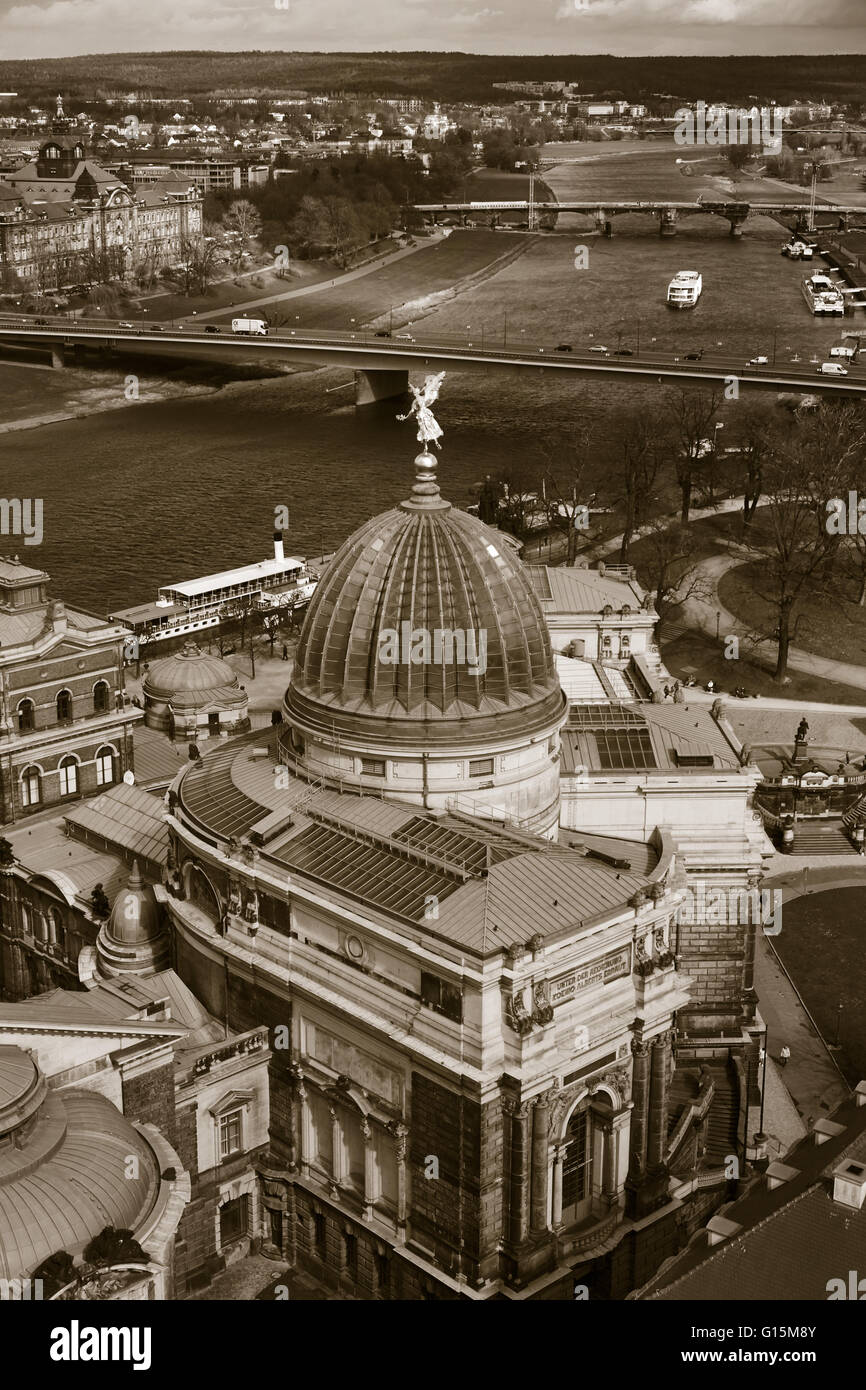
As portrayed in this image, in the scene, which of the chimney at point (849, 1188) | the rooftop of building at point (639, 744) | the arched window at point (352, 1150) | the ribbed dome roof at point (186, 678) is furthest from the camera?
the ribbed dome roof at point (186, 678)

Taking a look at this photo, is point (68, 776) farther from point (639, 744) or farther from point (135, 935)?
point (639, 744)

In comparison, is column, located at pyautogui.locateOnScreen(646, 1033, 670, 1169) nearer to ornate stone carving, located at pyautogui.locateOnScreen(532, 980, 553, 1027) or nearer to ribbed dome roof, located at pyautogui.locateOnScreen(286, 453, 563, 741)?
ornate stone carving, located at pyautogui.locateOnScreen(532, 980, 553, 1027)

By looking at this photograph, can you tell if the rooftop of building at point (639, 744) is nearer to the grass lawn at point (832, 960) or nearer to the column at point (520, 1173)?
the grass lawn at point (832, 960)

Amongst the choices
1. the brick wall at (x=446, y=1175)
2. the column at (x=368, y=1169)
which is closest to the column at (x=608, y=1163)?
the brick wall at (x=446, y=1175)

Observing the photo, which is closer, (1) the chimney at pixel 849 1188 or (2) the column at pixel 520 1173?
(1) the chimney at pixel 849 1188

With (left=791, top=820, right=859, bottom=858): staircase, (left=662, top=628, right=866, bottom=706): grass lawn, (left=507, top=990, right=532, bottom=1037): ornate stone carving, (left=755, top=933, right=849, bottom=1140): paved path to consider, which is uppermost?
(left=507, top=990, right=532, bottom=1037): ornate stone carving

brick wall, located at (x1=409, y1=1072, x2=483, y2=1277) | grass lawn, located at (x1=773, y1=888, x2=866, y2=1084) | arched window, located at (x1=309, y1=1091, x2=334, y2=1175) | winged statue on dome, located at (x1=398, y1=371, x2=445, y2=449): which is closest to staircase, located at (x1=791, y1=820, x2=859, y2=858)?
grass lawn, located at (x1=773, y1=888, x2=866, y2=1084)

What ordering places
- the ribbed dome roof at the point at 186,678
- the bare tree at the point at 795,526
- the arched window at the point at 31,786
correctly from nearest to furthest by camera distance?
the arched window at the point at 31,786, the ribbed dome roof at the point at 186,678, the bare tree at the point at 795,526
